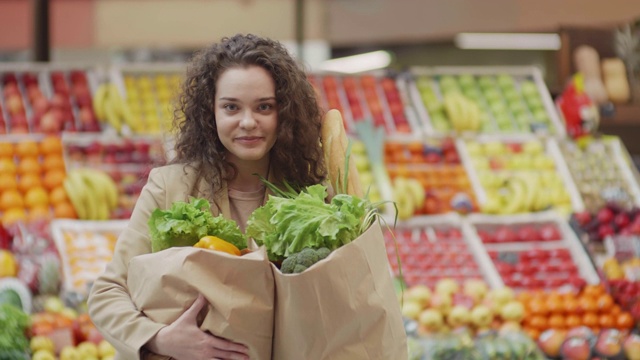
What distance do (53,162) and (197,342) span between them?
14.8 ft

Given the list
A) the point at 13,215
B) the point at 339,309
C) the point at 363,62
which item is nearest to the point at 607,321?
the point at 13,215

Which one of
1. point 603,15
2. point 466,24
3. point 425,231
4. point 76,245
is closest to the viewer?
point 76,245

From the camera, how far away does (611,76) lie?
7.76m

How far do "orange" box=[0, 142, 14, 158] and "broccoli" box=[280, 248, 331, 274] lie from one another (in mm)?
4688

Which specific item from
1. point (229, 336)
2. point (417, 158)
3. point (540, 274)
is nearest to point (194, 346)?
point (229, 336)

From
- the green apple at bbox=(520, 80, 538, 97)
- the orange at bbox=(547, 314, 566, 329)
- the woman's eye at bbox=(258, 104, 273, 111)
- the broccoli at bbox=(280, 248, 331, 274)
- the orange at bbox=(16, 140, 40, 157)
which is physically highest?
the woman's eye at bbox=(258, 104, 273, 111)

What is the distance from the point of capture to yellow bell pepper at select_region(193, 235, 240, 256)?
7.19ft

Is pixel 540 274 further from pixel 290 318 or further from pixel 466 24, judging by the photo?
pixel 290 318

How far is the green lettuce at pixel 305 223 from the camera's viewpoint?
2.19 meters

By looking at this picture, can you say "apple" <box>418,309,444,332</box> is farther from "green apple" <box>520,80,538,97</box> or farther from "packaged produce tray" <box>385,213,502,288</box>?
"green apple" <box>520,80,538,97</box>

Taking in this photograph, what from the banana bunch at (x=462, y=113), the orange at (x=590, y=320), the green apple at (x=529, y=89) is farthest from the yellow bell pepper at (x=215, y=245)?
the green apple at (x=529, y=89)

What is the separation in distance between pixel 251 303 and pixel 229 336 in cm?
8

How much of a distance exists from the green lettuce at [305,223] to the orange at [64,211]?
4011 mm

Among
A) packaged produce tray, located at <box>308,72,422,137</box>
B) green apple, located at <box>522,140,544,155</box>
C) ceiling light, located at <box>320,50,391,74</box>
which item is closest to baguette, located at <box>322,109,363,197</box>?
packaged produce tray, located at <box>308,72,422,137</box>
